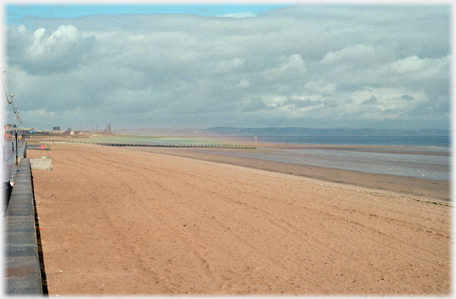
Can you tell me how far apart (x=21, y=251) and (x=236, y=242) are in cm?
352

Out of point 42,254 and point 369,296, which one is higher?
point 42,254

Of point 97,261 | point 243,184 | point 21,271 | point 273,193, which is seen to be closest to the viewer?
point 21,271

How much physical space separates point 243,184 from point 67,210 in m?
7.02

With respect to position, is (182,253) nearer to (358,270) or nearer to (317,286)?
(317,286)

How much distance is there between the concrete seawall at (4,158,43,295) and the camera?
3.87 m

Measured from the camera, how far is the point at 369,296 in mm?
4941

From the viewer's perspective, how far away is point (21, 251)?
16.1 feet

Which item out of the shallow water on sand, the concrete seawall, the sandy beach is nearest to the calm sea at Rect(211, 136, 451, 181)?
the shallow water on sand

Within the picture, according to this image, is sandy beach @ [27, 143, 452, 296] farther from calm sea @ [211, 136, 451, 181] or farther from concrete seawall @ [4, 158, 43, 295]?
calm sea @ [211, 136, 451, 181]

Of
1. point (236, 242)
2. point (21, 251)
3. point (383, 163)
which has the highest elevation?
point (21, 251)

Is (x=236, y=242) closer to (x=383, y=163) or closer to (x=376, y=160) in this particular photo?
(x=383, y=163)

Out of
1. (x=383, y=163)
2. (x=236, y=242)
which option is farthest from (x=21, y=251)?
(x=383, y=163)

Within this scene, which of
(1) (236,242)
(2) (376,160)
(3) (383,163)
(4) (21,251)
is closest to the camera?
(4) (21,251)

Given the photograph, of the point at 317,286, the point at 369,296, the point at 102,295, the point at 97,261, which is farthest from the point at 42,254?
the point at 369,296
